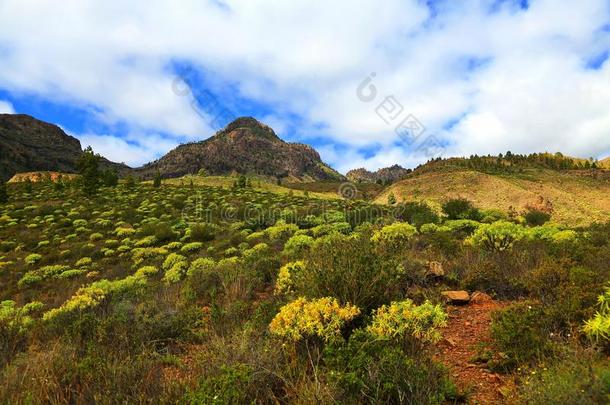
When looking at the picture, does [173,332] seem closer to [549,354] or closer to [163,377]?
[163,377]

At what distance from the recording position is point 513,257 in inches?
318

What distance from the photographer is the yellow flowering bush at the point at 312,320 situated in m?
4.17

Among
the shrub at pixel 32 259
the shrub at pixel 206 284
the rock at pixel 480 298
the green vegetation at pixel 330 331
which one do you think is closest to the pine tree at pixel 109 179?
the shrub at pixel 32 259

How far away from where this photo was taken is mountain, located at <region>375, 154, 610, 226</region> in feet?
111

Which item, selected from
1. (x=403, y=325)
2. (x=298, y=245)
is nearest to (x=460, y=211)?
(x=298, y=245)

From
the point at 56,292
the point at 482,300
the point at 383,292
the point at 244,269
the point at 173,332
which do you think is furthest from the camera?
the point at 56,292

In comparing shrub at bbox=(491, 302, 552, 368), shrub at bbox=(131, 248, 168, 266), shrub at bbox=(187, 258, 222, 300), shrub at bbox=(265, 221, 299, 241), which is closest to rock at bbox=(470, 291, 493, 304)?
shrub at bbox=(491, 302, 552, 368)

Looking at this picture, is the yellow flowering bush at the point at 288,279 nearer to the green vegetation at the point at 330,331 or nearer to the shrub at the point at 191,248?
the green vegetation at the point at 330,331

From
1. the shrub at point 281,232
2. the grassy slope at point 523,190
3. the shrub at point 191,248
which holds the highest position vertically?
the grassy slope at point 523,190

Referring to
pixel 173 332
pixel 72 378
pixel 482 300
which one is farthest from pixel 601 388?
pixel 173 332

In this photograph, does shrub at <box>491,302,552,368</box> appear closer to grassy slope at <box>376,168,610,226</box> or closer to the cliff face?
grassy slope at <box>376,168,610,226</box>

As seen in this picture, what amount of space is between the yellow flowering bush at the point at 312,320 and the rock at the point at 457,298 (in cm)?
246

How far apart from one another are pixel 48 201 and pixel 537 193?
46692 millimetres

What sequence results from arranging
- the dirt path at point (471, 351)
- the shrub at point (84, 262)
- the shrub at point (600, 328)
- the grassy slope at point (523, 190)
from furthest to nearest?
the grassy slope at point (523, 190) → the shrub at point (84, 262) → the shrub at point (600, 328) → the dirt path at point (471, 351)
